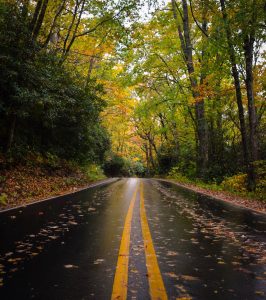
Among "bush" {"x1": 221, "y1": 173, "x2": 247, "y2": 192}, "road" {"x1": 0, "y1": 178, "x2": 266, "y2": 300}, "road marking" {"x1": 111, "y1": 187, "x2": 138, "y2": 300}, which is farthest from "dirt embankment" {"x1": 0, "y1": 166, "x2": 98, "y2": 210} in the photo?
"bush" {"x1": 221, "y1": 173, "x2": 247, "y2": 192}

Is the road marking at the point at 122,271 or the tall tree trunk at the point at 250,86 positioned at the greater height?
the tall tree trunk at the point at 250,86

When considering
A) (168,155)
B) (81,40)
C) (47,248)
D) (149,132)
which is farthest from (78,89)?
(149,132)

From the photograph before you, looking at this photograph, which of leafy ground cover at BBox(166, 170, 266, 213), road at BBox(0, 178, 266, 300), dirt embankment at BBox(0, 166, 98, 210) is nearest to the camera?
road at BBox(0, 178, 266, 300)

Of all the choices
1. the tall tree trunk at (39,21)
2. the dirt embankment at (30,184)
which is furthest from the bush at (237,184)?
the tall tree trunk at (39,21)

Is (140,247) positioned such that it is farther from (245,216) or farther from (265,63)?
(265,63)

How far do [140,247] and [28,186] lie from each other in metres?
10.3

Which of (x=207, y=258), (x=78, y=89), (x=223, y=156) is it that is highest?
(x=78, y=89)

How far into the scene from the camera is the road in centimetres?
405

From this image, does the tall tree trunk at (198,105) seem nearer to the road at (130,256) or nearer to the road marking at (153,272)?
the road at (130,256)

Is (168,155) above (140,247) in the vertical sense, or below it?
above

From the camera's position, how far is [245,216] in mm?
10305

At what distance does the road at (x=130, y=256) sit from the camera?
13.3 ft

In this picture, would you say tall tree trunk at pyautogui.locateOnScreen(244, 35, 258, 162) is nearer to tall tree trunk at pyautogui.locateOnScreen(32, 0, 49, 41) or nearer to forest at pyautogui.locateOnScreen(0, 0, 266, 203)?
forest at pyautogui.locateOnScreen(0, 0, 266, 203)

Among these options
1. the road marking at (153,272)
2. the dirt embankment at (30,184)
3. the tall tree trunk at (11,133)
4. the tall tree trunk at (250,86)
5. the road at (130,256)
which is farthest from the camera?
the tall tree trunk at (250,86)
